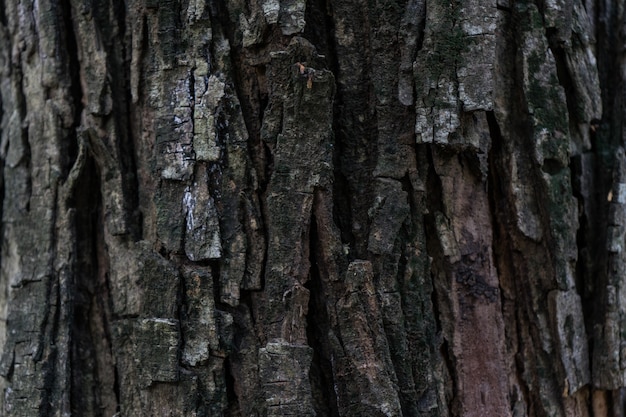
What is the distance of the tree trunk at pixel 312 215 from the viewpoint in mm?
1327

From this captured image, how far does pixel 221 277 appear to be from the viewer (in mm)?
1343

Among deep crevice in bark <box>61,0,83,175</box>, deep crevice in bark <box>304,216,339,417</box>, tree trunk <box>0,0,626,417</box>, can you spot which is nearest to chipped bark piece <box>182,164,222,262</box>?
tree trunk <box>0,0,626,417</box>

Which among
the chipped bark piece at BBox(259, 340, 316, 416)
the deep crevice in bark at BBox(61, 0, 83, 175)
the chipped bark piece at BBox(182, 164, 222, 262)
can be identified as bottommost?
the chipped bark piece at BBox(259, 340, 316, 416)

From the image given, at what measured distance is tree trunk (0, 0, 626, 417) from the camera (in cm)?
133

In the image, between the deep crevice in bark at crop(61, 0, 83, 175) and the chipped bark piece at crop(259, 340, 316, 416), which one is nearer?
the chipped bark piece at crop(259, 340, 316, 416)

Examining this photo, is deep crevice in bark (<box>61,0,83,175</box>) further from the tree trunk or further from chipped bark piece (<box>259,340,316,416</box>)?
chipped bark piece (<box>259,340,316,416</box>)

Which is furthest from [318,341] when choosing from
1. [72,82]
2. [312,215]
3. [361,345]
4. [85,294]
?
[72,82]

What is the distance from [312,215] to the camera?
53.1 inches

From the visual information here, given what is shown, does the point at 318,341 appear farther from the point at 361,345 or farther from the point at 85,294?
the point at 85,294

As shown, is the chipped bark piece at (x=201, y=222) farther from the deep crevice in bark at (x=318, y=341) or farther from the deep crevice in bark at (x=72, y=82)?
the deep crevice in bark at (x=72, y=82)

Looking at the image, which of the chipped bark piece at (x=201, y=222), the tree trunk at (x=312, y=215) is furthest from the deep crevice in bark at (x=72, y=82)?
the chipped bark piece at (x=201, y=222)

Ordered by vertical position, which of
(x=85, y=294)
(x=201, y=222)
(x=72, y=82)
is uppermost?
(x=72, y=82)

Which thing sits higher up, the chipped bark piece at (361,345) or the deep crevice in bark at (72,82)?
the deep crevice in bark at (72,82)

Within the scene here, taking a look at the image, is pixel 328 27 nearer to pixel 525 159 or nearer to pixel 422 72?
pixel 422 72
